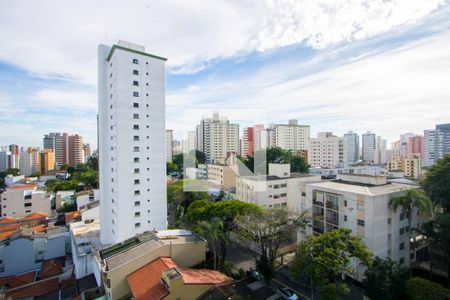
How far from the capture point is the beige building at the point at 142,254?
13391 millimetres

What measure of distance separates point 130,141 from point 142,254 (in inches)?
426

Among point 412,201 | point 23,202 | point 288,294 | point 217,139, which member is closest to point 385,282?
point 288,294

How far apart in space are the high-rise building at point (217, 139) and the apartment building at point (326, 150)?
24.1m

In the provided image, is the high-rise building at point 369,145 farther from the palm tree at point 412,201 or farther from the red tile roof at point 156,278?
the red tile roof at point 156,278

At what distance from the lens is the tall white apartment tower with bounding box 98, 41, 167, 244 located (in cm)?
2112

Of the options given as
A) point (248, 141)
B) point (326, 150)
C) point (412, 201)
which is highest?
point (248, 141)

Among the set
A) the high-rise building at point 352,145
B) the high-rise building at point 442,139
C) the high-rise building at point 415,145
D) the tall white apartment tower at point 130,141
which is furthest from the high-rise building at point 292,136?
the tall white apartment tower at point 130,141

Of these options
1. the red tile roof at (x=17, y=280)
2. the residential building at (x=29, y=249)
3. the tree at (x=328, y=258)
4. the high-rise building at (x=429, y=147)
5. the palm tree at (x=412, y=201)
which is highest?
the high-rise building at (x=429, y=147)

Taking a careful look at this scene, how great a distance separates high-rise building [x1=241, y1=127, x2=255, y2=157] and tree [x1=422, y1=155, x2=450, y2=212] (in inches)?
1515

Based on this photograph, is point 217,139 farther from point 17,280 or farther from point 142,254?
point 142,254

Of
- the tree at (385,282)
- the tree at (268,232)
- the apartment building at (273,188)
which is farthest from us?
the apartment building at (273,188)

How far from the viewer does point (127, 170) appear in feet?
70.7

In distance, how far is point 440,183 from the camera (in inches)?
701

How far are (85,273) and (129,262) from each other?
9.04 meters
